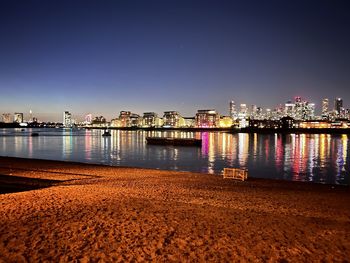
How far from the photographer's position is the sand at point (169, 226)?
6805mm

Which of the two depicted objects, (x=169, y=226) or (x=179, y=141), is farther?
(x=179, y=141)

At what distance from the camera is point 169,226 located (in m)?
8.63

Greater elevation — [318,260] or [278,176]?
[318,260]

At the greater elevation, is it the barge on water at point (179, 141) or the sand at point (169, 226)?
the sand at point (169, 226)

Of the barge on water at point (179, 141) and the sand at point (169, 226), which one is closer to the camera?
the sand at point (169, 226)

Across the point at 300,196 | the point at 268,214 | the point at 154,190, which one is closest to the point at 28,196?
the point at 154,190

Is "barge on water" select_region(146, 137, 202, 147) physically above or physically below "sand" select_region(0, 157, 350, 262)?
below

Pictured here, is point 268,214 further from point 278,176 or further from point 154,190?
point 278,176

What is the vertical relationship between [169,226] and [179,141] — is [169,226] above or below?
above

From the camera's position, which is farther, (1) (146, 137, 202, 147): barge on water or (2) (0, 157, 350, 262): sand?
(1) (146, 137, 202, 147): barge on water

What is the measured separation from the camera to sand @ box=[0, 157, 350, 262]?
6805 millimetres

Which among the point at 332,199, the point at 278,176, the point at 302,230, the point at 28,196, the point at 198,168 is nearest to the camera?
the point at 302,230

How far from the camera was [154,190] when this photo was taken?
46.9ft

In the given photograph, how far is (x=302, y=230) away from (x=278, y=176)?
2233 cm
